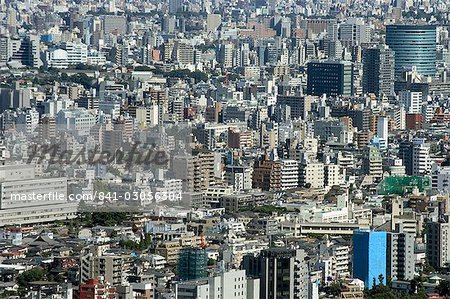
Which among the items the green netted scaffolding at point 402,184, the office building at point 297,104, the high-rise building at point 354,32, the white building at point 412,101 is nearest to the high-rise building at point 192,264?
the green netted scaffolding at point 402,184

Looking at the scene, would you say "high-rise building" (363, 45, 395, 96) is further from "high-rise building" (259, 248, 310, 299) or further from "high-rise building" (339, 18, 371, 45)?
"high-rise building" (259, 248, 310, 299)

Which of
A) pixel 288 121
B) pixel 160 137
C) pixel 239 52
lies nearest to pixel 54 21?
pixel 239 52

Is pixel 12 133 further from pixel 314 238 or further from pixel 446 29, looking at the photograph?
pixel 446 29

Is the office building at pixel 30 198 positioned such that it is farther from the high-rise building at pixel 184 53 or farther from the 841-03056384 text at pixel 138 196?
the high-rise building at pixel 184 53

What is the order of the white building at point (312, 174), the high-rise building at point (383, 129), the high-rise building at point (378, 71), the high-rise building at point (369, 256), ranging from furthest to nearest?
1. the high-rise building at point (378, 71)
2. the high-rise building at point (383, 129)
3. the white building at point (312, 174)
4. the high-rise building at point (369, 256)

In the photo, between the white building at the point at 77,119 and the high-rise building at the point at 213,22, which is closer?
the white building at the point at 77,119

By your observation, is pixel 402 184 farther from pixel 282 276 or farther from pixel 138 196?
pixel 138 196
